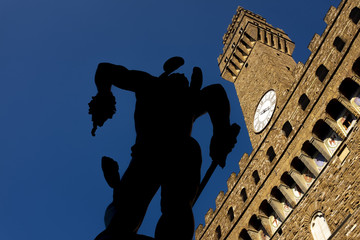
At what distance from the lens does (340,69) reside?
11.3 metres

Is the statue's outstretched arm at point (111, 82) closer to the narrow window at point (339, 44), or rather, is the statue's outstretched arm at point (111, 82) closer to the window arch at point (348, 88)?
the window arch at point (348, 88)

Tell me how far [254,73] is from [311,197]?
1128 centimetres

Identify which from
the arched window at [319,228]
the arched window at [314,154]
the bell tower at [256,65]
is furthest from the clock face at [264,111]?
the arched window at [319,228]

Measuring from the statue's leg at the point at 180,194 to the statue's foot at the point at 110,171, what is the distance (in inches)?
12.5

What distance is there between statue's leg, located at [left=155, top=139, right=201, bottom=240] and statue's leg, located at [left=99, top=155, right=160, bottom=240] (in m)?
0.11

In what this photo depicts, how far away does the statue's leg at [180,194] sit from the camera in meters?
2.12

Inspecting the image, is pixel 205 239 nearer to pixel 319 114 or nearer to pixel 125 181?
pixel 319 114

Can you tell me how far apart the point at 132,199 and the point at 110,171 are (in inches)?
11.0

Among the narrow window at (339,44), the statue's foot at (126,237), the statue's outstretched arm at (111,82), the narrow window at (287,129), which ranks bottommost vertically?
the statue's foot at (126,237)

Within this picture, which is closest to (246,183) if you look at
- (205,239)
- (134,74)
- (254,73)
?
(205,239)

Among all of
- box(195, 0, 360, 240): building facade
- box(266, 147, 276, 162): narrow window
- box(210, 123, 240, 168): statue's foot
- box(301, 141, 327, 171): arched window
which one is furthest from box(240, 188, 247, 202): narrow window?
box(210, 123, 240, 168): statue's foot

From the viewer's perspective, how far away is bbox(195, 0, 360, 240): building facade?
942 cm

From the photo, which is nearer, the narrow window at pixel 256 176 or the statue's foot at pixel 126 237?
the statue's foot at pixel 126 237

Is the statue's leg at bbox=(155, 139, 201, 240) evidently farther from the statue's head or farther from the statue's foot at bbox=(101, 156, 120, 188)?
the statue's head
